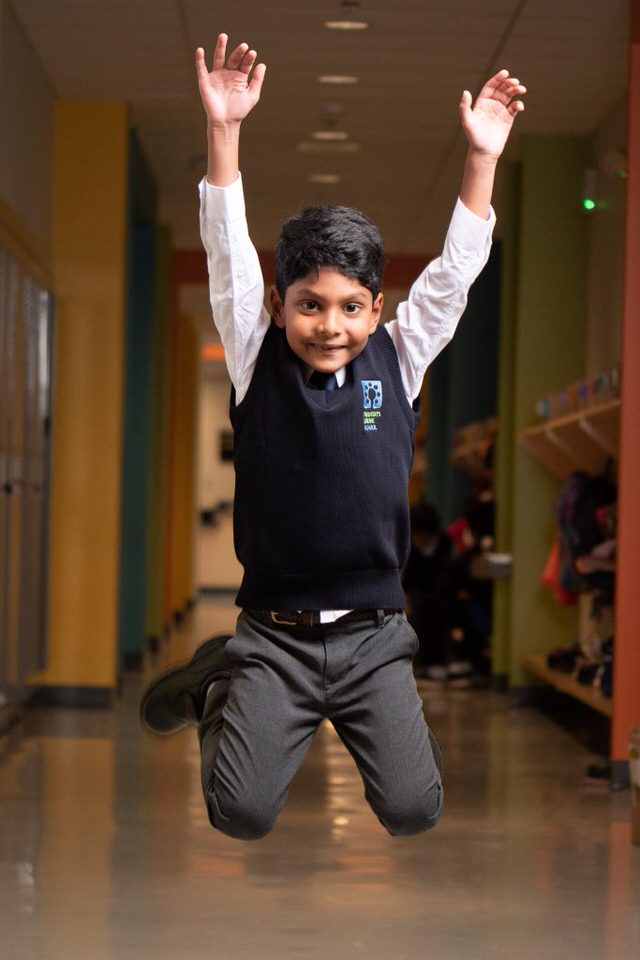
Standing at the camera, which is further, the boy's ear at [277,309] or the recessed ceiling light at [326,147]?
the recessed ceiling light at [326,147]

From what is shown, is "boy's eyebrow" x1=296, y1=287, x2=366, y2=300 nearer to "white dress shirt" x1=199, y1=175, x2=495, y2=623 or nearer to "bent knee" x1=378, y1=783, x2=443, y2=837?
"white dress shirt" x1=199, y1=175, x2=495, y2=623

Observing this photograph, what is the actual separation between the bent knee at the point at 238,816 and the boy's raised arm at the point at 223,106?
1.15 meters

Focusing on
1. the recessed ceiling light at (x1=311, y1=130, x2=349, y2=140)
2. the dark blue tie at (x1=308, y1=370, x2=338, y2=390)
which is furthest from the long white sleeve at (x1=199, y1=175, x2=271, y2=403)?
the recessed ceiling light at (x1=311, y1=130, x2=349, y2=140)

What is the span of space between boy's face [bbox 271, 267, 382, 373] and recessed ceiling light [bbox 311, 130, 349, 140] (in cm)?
592

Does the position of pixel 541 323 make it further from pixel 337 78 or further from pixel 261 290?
pixel 261 290

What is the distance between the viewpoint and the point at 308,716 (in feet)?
8.90

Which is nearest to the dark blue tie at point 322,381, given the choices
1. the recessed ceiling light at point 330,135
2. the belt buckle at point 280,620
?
the belt buckle at point 280,620

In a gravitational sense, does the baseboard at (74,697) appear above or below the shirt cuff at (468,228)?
below

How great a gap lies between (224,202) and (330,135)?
237 inches

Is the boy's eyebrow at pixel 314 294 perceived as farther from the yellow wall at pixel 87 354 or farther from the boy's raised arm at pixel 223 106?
the yellow wall at pixel 87 354

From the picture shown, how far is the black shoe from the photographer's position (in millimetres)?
3047

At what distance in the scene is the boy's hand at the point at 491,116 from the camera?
2666mm

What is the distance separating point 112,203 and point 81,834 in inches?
163

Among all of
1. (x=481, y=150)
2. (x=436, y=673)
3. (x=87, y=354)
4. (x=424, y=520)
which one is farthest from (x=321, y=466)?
(x=424, y=520)
